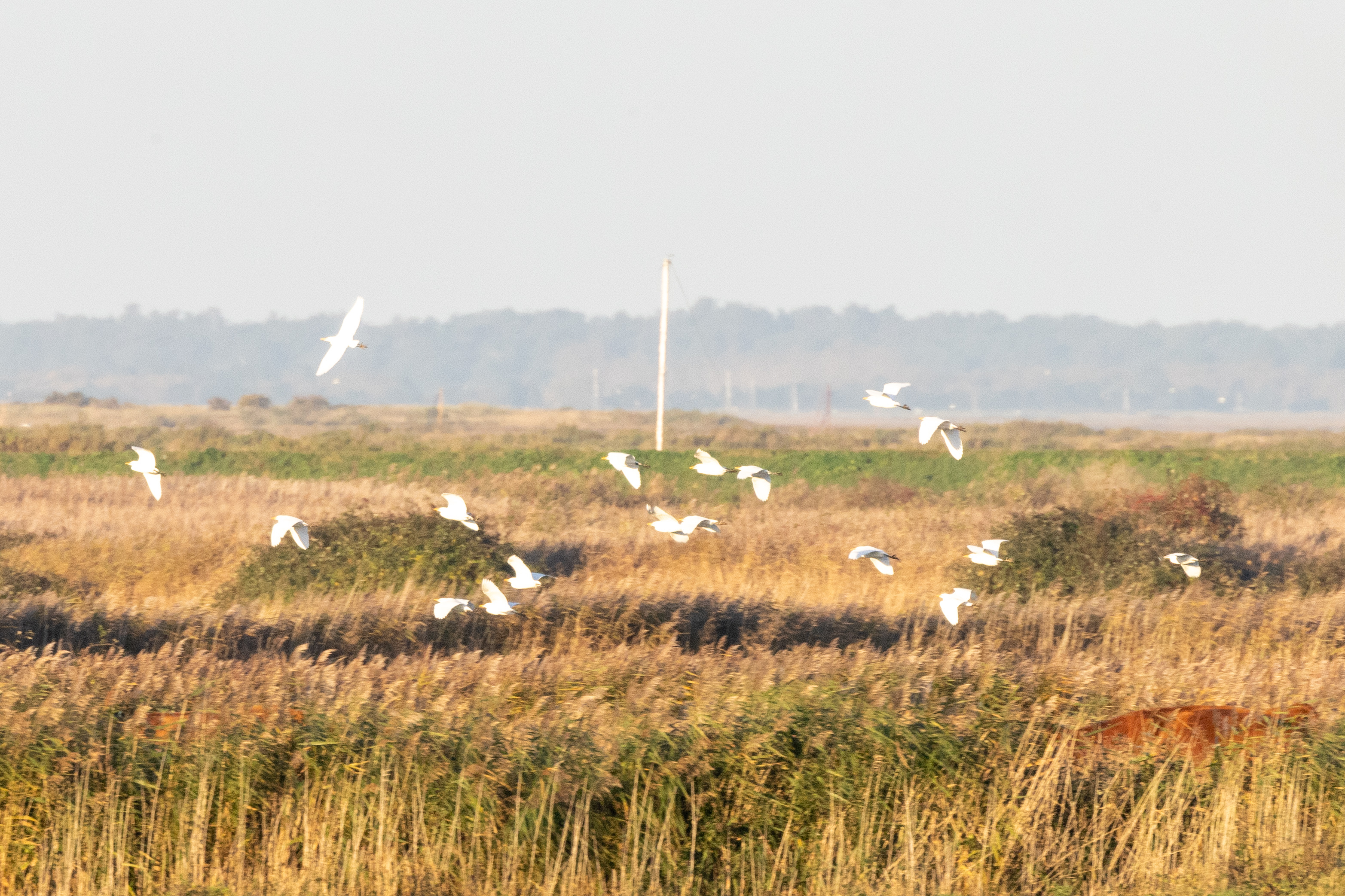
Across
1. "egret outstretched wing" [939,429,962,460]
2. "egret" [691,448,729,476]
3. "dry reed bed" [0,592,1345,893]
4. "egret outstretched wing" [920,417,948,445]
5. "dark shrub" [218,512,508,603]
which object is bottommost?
"dark shrub" [218,512,508,603]

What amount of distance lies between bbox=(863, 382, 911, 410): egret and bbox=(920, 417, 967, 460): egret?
290mm

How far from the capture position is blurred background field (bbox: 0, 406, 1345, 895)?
7785mm

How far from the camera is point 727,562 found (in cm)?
2212

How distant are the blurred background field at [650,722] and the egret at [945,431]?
1.64 m

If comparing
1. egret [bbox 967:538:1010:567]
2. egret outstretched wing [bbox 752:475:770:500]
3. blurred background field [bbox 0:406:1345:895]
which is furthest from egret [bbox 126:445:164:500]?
egret [bbox 967:538:1010:567]

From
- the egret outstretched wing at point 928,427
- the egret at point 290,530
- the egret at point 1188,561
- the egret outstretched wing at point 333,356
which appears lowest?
the egret at point 1188,561

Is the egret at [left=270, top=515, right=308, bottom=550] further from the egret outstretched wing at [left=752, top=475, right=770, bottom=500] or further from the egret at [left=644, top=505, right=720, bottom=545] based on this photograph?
the egret outstretched wing at [left=752, top=475, right=770, bottom=500]

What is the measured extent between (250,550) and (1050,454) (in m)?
29.4

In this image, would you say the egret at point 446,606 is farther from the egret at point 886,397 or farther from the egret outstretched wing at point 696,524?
the egret at point 886,397

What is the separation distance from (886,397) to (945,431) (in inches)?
28.7

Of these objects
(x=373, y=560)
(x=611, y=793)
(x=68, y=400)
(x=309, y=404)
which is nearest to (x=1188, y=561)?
(x=611, y=793)

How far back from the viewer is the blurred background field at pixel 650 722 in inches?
307

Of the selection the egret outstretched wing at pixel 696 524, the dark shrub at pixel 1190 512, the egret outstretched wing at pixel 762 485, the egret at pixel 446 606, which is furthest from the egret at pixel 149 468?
the dark shrub at pixel 1190 512

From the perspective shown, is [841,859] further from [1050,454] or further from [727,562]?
[1050,454]
